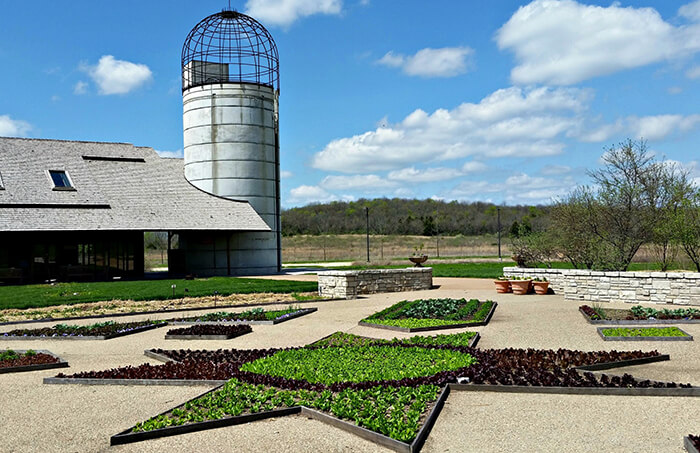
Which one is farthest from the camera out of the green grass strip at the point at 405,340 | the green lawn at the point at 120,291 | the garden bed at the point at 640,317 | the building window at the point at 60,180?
the building window at the point at 60,180

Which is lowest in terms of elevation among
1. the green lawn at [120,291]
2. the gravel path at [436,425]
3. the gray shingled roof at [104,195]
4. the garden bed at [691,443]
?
the gravel path at [436,425]

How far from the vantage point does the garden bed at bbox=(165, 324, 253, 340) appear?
44.2 ft

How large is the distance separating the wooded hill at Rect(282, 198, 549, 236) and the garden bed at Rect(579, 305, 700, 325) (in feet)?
A: 243

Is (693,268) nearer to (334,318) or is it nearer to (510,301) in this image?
(510,301)

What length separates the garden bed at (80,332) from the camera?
13.7 meters

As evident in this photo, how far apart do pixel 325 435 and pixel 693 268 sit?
85.0 feet

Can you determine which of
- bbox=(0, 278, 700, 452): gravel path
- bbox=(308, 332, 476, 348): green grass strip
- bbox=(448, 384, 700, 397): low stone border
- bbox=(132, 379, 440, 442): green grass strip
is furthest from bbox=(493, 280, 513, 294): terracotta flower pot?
bbox=(132, 379, 440, 442): green grass strip

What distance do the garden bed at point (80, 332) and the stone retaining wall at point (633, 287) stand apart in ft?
42.1

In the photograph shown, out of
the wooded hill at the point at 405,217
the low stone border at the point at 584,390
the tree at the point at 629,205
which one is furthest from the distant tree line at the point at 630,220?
the wooded hill at the point at 405,217

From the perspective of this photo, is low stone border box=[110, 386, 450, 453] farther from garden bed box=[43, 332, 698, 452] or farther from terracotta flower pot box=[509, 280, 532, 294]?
terracotta flower pot box=[509, 280, 532, 294]

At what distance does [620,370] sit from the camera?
9.55 metres

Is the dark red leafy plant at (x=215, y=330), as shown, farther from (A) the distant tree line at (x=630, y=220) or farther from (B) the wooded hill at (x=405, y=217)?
(B) the wooded hill at (x=405, y=217)

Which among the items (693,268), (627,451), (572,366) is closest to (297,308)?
(572,366)

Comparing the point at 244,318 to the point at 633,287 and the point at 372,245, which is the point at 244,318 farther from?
the point at 372,245
